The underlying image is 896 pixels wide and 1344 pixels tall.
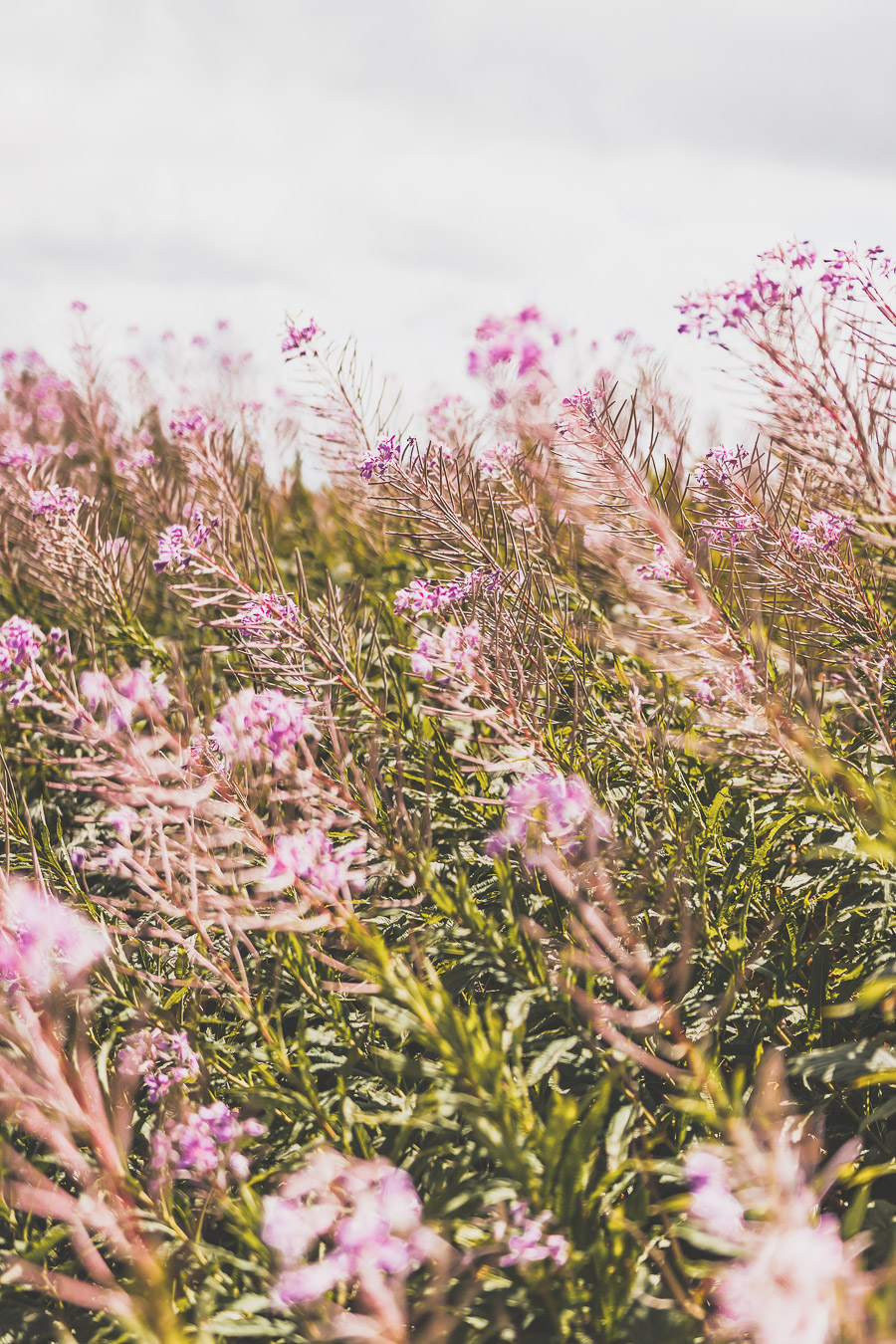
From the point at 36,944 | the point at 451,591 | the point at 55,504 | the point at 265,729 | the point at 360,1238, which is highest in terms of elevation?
the point at 55,504

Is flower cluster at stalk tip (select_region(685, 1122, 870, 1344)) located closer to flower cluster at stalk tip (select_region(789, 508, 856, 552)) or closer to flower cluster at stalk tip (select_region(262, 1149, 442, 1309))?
flower cluster at stalk tip (select_region(262, 1149, 442, 1309))

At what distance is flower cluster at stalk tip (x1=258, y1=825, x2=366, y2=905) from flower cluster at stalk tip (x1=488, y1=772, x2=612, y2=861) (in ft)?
0.93

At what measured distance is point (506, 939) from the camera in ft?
5.15

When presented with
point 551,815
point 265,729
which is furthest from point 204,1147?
point 551,815

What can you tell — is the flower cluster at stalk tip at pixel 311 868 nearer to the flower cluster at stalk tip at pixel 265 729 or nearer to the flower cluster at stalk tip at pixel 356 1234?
the flower cluster at stalk tip at pixel 265 729

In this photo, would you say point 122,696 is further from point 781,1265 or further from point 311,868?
point 781,1265

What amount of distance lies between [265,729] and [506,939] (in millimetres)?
678

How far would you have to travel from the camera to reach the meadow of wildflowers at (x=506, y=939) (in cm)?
124

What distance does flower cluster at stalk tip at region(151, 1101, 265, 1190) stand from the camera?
148 centimetres

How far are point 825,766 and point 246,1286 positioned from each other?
4.73 feet

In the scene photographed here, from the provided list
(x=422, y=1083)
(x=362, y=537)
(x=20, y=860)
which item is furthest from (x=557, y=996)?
(x=362, y=537)

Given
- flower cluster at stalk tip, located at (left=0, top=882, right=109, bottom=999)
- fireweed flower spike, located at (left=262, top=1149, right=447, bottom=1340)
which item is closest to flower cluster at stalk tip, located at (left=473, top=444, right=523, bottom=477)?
flower cluster at stalk tip, located at (left=0, top=882, right=109, bottom=999)

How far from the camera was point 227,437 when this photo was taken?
347cm

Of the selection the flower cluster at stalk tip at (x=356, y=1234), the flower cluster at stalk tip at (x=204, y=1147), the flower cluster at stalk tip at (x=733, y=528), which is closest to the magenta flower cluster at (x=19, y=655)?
the flower cluster at stalk tip at (x=204, y=1147)
